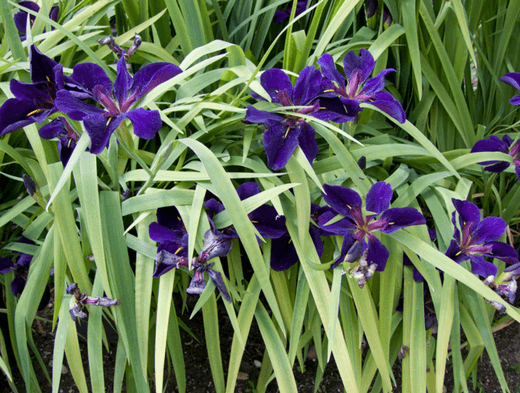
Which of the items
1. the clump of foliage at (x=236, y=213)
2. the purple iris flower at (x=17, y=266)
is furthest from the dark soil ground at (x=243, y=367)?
the purple iris flower at (x=17, y=266)

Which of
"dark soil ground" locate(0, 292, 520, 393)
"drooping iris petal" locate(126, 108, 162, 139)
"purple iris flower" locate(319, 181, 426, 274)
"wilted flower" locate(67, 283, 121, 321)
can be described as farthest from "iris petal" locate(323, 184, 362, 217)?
"dark soil ground" locate(0, 292, 520, 393)

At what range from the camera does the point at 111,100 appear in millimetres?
609

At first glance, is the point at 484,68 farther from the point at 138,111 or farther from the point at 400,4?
the point at 138,111

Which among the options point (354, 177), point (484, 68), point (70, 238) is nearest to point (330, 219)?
point (354, 177)

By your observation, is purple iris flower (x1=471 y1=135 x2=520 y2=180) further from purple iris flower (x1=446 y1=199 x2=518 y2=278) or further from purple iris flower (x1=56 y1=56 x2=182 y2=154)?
purple iris flower (x1=56 y1=56 x2=182 y2=154)

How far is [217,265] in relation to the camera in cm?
70

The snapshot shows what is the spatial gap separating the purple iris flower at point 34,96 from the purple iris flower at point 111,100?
0.03 m

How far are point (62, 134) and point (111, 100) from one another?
201 mm

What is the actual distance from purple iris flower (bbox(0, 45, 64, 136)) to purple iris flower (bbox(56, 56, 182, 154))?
0.11 ft

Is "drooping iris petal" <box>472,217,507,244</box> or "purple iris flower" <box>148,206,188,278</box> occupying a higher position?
"purple iris flower" <box>148,206,188,278</box>

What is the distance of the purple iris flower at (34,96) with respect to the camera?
1.89ft

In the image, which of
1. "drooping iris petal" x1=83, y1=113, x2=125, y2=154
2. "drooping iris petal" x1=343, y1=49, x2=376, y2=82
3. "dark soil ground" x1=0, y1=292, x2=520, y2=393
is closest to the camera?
"drooping iris petal" x1=83, y1=113, x2=125, y2=154

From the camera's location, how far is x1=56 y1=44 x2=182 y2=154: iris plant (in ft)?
1.83

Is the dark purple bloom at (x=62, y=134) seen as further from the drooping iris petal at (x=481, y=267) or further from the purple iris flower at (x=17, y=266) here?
the drooping iris petal at (x=481, y=267)
